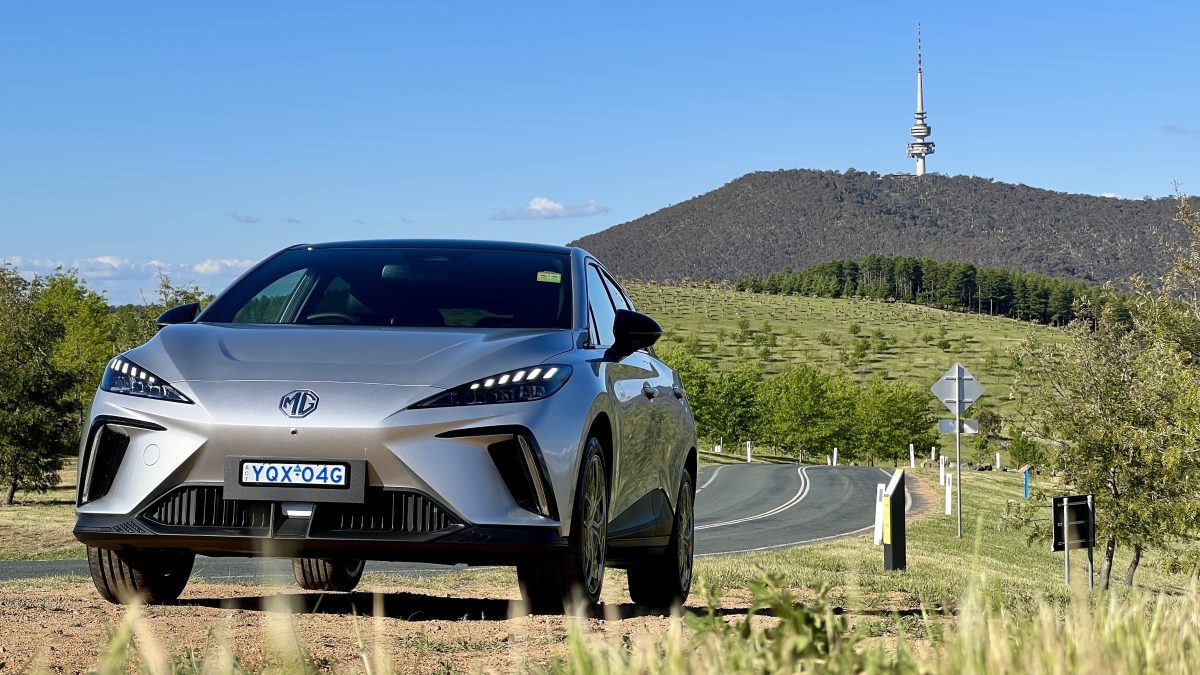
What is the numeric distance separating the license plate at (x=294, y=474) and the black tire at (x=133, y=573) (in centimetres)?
114

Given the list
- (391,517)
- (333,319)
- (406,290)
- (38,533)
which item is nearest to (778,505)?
(38,533)

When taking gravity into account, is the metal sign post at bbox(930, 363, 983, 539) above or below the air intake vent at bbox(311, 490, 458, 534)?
above

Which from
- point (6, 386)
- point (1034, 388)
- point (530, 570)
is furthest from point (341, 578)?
point (6, 386)

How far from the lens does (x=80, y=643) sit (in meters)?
5.23

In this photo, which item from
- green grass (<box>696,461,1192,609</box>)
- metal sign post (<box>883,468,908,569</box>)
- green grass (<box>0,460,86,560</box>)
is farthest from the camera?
green grass (<box>0,460,86,560</box>)

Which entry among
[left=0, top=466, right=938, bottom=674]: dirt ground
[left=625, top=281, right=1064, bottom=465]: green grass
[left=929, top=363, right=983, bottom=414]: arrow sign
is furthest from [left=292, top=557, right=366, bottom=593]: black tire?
[left=625, top=281, right=1064, bottom=465]: green grass

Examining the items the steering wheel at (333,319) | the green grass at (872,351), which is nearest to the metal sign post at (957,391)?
the steering wheel at (333,319)

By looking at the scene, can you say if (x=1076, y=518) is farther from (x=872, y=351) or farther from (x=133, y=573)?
(x=872, y=351)

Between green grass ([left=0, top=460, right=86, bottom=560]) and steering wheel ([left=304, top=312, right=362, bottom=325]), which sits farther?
green grass ([left=0, top=460, right=86, bottom=560])

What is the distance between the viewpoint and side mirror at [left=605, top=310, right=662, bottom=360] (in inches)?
259

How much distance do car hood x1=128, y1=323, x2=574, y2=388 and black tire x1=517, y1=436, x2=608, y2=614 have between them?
541 mm

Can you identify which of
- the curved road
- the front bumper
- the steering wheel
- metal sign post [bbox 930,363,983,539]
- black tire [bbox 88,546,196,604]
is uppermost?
the steering wheel

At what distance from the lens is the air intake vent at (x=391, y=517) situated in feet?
18.0

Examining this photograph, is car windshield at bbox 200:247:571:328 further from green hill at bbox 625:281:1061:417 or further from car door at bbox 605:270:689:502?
green hill at bbox 625:281:1061:417
